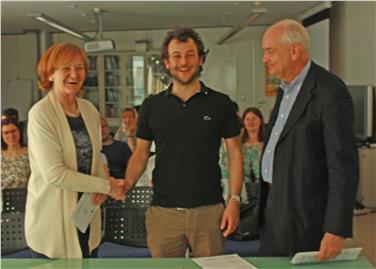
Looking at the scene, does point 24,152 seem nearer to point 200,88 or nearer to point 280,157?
point 200,88

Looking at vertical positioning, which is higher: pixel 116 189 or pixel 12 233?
pixel 116 189

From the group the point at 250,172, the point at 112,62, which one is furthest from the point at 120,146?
the point at 112,62

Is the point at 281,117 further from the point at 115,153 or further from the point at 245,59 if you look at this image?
the point at 245,59

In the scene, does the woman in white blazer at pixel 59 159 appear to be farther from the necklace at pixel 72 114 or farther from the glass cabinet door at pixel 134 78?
the glass cabinet door at pixel 134 78

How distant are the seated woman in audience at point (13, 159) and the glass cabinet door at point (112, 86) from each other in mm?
6414

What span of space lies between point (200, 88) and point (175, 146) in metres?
0.27

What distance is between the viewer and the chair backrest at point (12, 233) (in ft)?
8.93

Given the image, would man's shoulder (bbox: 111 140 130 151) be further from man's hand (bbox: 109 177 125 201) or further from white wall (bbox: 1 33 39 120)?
white wall (bbox: 1 33 39 120)

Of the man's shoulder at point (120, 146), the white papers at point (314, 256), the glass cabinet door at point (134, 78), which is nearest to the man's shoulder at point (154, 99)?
the white papers at point (314, 256)

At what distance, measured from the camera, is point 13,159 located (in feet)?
12.5

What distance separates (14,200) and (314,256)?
1.90 metres

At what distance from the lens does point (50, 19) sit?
7734 millimetres

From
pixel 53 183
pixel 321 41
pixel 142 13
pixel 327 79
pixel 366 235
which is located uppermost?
pixel 142 13

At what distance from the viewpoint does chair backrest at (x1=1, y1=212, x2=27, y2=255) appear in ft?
8.93
